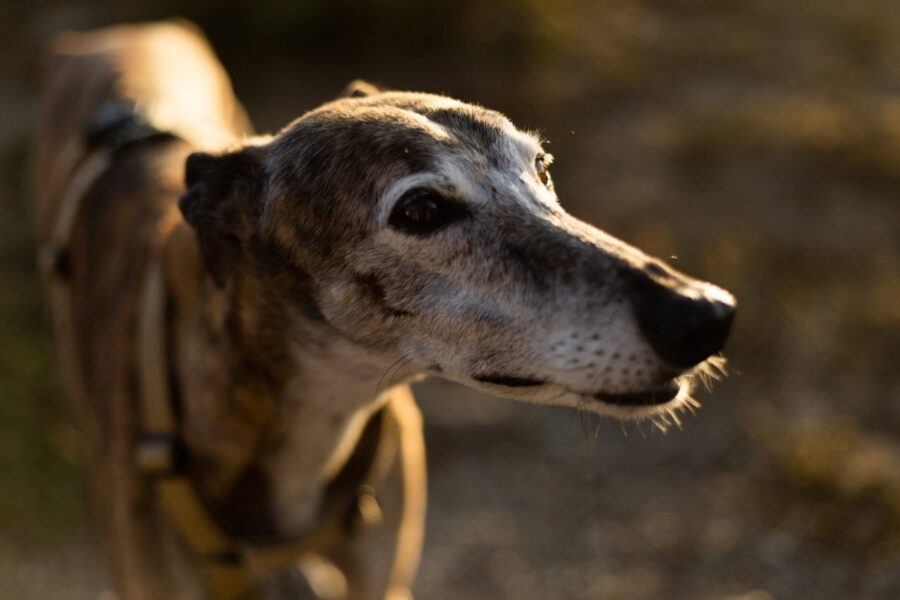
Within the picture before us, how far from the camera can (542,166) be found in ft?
7.63

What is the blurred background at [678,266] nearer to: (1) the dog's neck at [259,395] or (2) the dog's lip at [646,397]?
(1) the dog's neck at [259,395]

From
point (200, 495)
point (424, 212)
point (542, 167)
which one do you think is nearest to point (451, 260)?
point (424, 212)

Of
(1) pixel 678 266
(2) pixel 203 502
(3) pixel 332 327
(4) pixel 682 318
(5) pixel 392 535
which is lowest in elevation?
(5) pixel 392 535

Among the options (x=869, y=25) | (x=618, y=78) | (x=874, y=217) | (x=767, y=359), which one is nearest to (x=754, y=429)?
(x=767, y=359)

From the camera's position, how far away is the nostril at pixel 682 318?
5.61 feet

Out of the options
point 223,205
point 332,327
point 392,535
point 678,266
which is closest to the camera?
point 332,327

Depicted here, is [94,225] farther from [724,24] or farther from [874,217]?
[724,24]

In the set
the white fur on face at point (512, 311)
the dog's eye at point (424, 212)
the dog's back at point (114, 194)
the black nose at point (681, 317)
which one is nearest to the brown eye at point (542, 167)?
the white fur on face at point (512, 311)

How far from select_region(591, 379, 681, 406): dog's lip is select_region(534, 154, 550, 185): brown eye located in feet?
2.21

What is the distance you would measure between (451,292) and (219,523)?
1.02 meters

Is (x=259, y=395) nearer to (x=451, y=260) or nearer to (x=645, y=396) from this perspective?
(x=451, y=260)

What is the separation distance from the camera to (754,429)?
3.78 metres

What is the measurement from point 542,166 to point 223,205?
2.66ft

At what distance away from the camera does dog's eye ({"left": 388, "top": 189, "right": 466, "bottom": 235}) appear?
2.02 metres
